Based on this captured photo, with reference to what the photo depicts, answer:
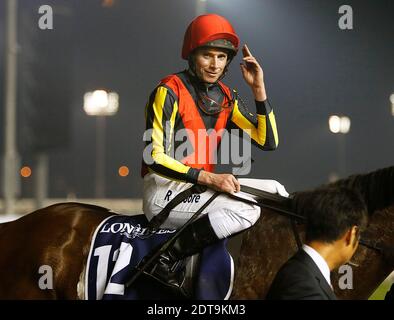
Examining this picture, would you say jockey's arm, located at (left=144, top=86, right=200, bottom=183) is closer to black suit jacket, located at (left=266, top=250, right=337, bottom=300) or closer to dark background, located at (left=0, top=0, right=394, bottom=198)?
black suit jacket, located at (left=266, top=250, right=337, bottom=300)

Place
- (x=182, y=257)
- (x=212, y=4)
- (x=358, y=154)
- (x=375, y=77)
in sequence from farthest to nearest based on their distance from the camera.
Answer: (x=358, y=154)
(x=375, y=77)
(x=212, y=4)
(x=182, y=257)

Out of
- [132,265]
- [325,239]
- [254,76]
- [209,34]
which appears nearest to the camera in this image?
[325,239]

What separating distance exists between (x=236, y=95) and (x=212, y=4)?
17.1ft

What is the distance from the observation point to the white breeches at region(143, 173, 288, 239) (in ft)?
11.8

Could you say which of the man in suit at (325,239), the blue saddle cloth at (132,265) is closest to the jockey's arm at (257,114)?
the blue saddle cloth at (132,265)

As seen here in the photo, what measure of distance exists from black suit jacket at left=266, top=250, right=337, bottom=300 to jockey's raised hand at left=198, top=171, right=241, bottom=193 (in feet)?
4.36

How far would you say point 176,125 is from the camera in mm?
3861

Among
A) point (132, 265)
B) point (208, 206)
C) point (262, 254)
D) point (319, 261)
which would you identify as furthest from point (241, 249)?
point (319, 261)

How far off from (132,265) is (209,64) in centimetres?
120

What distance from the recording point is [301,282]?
219 centimetres

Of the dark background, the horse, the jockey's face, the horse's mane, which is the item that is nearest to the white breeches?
the horse

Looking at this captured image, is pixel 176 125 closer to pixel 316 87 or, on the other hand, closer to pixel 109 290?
pixel 109 290

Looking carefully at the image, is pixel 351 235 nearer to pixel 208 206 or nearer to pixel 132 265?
pixel 208 206

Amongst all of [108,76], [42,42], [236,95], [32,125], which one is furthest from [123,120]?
[236,95]
